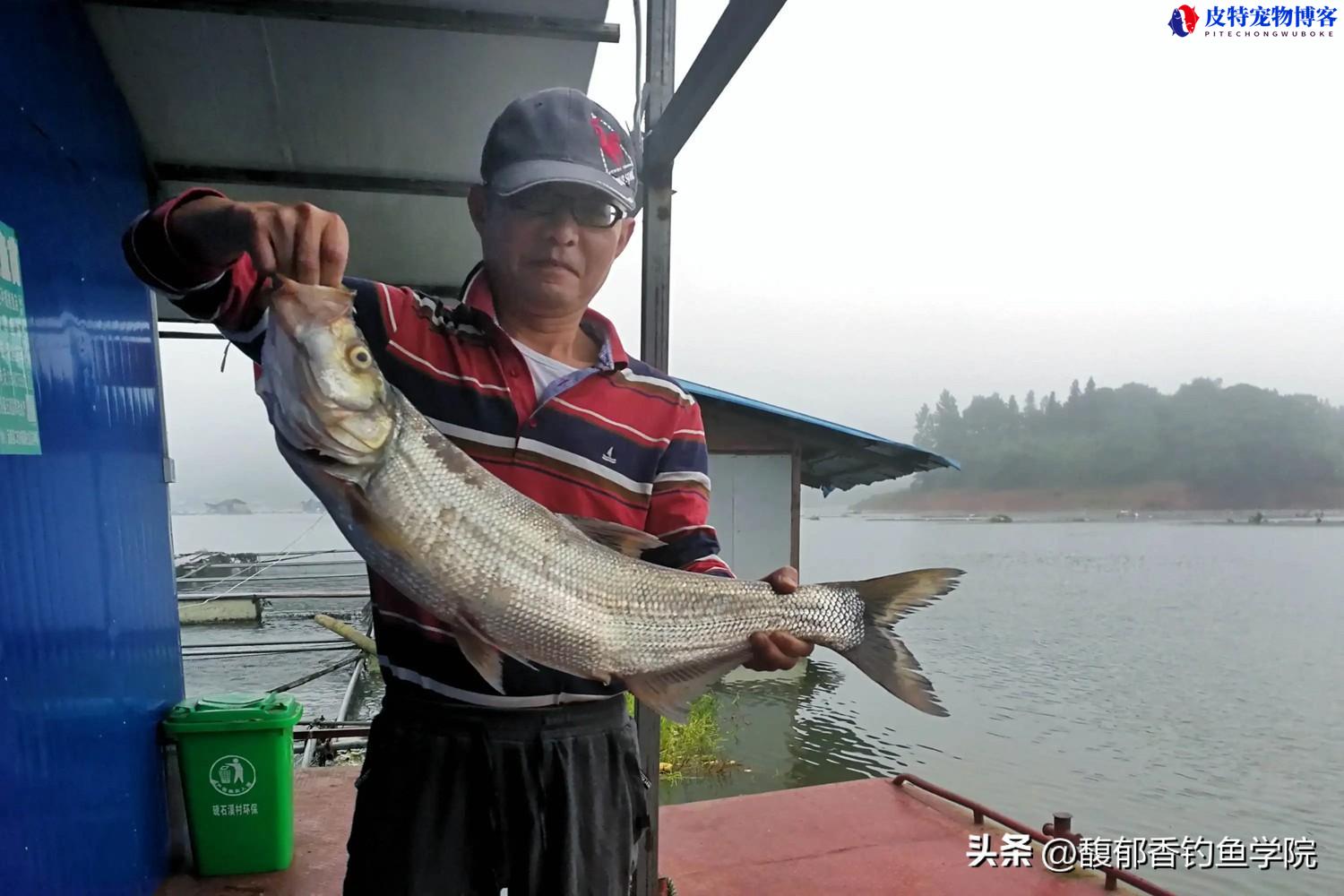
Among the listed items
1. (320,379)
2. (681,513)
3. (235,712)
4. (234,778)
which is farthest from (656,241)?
(234,778)

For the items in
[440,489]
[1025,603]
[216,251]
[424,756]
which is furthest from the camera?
[1025,603]

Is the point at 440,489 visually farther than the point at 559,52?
No

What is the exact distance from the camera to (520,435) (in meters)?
2.08

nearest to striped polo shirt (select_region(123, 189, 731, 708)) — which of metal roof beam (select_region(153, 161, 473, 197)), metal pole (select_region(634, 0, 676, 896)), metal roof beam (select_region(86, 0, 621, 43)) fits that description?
metal pole (select_region(634, 0, 676, 896))

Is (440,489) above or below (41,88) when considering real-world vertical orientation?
below

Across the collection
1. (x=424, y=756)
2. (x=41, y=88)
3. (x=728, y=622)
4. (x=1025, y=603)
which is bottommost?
(x=1025, y=603)

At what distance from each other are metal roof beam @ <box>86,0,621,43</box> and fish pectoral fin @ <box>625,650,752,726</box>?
2703mm

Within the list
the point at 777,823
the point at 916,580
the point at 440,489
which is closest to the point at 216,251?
the point at 440,489

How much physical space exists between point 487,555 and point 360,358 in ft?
1.71

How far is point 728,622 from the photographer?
7.33 ft

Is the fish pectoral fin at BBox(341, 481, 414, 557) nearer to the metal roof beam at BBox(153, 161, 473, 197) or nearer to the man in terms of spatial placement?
the man

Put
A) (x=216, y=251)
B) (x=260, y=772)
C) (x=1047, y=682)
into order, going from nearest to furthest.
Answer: (x=216, y=251) → (x=260, y=772) → (x=1047, y=682)

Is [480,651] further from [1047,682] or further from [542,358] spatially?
[1047,682]

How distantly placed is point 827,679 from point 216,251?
16117 mm
